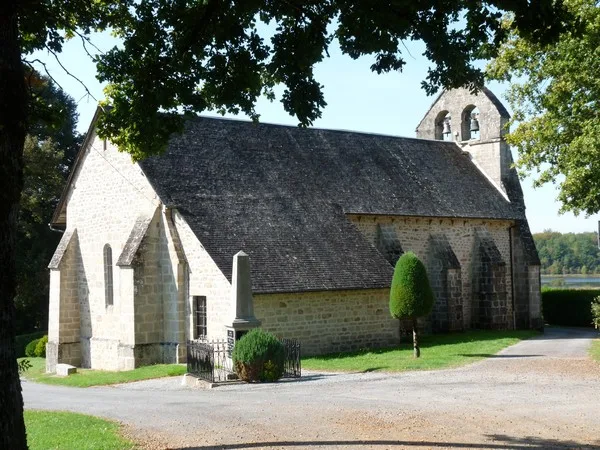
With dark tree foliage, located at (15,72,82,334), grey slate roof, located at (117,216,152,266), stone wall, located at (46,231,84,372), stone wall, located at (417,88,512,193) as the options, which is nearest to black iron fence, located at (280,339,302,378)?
grey slate roof, located at (117,216,152,266)

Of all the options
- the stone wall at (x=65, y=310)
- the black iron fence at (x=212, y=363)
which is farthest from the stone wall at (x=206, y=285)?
the stone wall at (x=65, y=310)

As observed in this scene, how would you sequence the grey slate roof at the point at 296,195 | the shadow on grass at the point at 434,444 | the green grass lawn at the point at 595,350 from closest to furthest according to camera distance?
the shadow on grass at the point at 434,444, the green grass lawn at the point at 595,350, the grey slate roof at the point at 296,195

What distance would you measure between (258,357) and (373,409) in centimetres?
534

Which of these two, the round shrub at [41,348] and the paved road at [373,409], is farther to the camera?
the round shrub at [41,348]

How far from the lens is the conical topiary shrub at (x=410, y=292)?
879 inches

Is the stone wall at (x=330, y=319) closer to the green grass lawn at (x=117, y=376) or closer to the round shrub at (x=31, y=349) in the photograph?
the green grass lawn at (x=117, y=376)

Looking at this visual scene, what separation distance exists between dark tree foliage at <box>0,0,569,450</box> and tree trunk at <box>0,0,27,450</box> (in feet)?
3.92

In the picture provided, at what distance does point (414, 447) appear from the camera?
9.88 metres

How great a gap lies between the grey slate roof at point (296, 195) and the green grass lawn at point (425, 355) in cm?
237

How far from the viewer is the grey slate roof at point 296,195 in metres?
23.3

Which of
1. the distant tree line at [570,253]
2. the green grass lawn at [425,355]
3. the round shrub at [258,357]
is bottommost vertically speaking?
the green grass lawn at [425,355]

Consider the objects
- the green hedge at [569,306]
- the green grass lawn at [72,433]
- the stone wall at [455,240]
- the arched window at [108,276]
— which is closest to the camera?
the green grass lawn at [72,433]

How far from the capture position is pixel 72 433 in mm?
11398

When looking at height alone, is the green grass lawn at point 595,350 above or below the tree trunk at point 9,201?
below
